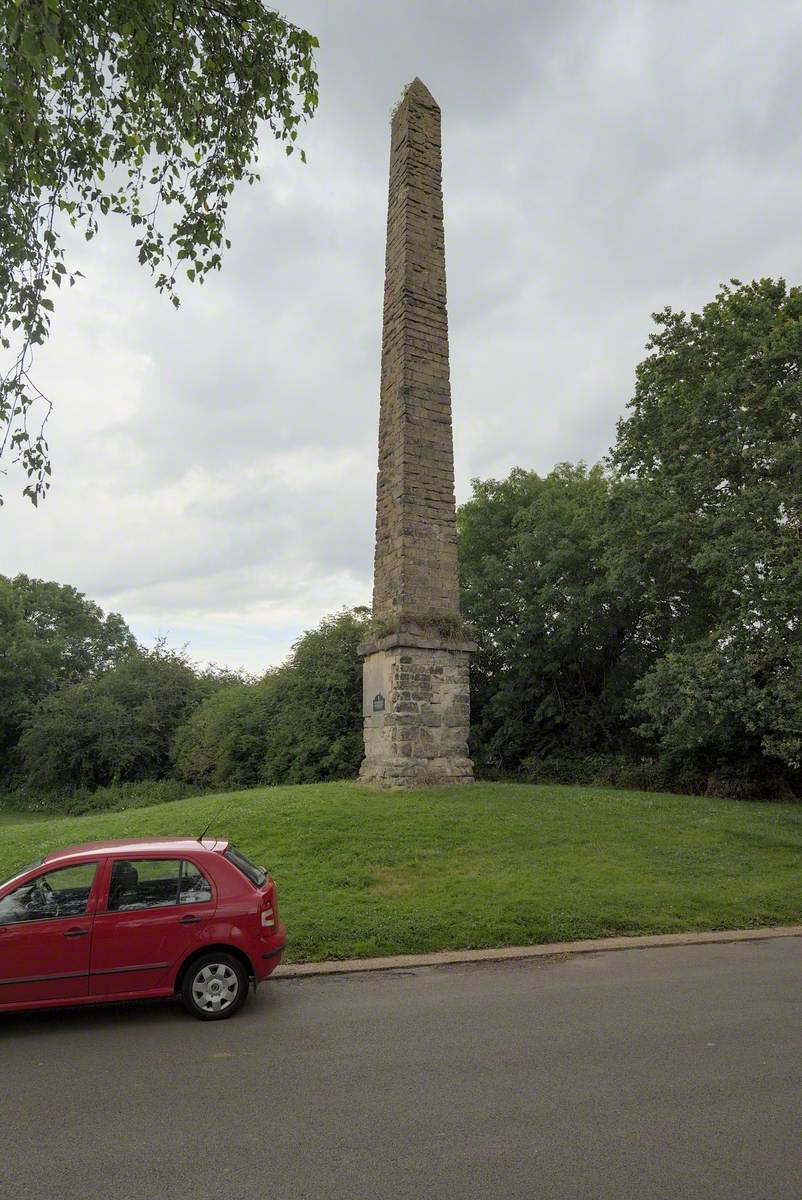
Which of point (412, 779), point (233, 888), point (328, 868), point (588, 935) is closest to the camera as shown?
point (233, 888)

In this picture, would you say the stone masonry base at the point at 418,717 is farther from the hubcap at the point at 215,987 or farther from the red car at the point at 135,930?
the hubcap at the point at 215,987

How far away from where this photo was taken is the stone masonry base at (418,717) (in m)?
16.8

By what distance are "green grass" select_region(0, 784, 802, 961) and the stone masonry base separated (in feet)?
2.07

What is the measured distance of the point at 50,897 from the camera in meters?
6.34

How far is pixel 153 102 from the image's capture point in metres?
7.81

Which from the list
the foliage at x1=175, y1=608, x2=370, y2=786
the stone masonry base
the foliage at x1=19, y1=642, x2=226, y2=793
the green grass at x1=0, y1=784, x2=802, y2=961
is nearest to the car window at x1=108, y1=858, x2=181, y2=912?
the green grass at x1=0, y1=784, x2=802, y2=961

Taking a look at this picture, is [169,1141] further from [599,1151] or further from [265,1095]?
[599,1151]

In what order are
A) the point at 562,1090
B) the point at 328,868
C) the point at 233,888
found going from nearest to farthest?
the point at 562,1090 → the point at 233,888 → the point at 328,868

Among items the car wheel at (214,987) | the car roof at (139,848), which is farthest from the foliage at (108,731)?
the car wheel at (214,987)

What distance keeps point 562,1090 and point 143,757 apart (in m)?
30.1

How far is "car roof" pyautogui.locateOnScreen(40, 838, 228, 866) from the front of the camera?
21.7 feet

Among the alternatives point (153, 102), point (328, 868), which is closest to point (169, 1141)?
point (328, 868)

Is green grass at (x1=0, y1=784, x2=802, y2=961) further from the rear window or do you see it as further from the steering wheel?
the steering wheel

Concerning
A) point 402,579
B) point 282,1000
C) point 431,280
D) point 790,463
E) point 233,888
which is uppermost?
point 431,280
